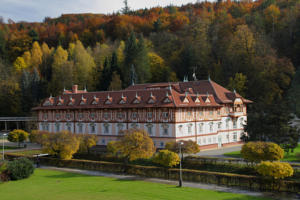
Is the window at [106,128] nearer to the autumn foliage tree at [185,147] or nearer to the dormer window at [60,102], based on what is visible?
the dormer window at [60,102]

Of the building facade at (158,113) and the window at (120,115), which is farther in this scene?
the window at (120,115)

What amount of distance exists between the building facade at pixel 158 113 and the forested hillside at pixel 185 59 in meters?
10.2

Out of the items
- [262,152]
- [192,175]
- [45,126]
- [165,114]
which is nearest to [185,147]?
[192,175]

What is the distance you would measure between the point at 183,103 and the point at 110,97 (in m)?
12.0

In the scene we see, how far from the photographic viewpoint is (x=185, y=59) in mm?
79500

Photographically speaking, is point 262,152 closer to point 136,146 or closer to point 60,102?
point 136,146

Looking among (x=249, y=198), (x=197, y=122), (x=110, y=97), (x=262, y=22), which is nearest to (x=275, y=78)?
(x=262, y=22)

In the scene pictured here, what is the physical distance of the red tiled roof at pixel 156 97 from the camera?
4684 centimetres

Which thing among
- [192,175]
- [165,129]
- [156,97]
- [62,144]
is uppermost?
[156,97]

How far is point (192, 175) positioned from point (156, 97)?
16765 mm

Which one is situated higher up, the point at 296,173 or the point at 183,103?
the point at 183,103

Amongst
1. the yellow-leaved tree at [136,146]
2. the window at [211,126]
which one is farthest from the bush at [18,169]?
the window at [211,126]

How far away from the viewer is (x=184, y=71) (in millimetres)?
Answer: 80062

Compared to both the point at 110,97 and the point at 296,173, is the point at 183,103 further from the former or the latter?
the point at 296,173
